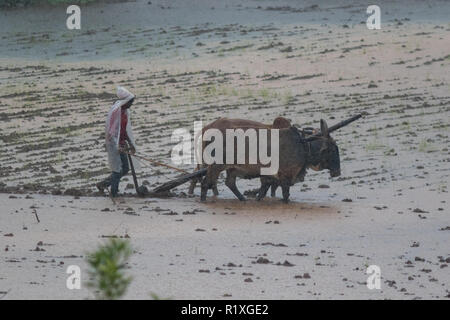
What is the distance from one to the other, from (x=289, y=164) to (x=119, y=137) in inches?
99.5

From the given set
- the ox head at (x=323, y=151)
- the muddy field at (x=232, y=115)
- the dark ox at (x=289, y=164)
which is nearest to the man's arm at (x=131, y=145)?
the muddy field at (x=232, y=115)

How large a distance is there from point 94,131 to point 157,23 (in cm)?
1230

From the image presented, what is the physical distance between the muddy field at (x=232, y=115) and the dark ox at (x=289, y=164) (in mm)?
326

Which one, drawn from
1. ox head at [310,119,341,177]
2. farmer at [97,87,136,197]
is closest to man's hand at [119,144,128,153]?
farmer at [97,87,136,197]

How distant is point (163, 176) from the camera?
68.8ft

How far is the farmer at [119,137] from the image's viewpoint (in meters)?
18.2

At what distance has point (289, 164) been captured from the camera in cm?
1803

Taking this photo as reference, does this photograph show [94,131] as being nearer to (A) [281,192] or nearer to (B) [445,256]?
(A) [281,192]

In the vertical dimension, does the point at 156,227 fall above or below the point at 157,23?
below

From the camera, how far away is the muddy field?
44.4ft

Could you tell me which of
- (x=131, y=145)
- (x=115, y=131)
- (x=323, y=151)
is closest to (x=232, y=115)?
(x=131, y=145)

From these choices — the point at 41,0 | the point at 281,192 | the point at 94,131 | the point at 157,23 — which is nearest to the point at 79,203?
the point at 281,192

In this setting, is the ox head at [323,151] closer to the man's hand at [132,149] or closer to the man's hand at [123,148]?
the man's hand at [132,149]

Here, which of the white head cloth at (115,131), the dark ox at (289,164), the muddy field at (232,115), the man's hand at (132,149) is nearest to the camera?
the muddy field at (232,115)
